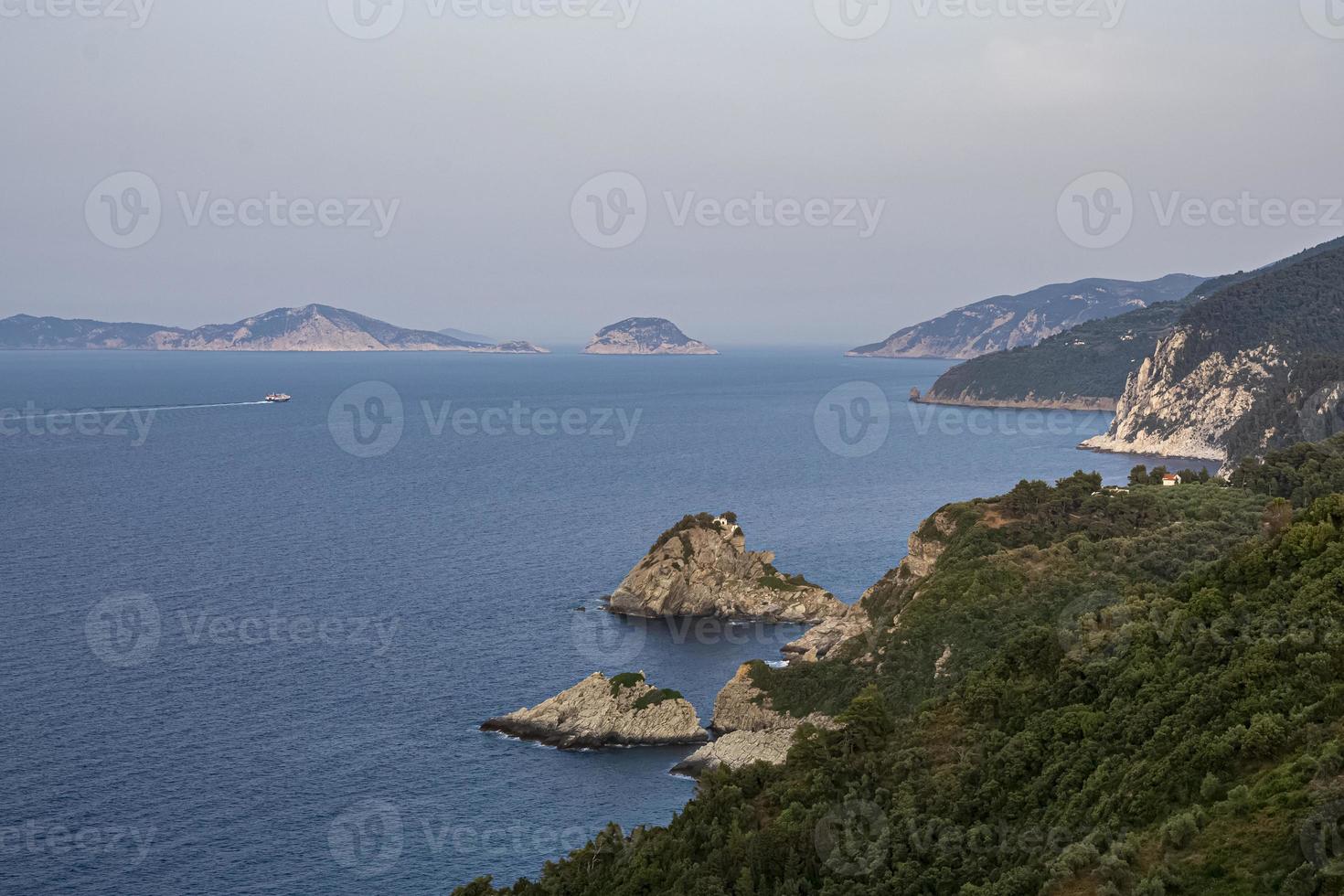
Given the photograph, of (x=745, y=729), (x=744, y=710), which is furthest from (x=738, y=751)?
(x=744, y=710)

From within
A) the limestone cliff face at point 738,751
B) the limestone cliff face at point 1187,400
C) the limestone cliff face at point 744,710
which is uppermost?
the limestone cliff face at point 1187,400

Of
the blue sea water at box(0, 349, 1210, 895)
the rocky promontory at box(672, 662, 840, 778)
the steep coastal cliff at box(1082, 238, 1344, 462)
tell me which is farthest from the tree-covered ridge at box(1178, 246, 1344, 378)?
the rocky promontory at box(672, 662, 840, 778)

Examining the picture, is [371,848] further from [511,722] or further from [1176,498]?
[1176,498]

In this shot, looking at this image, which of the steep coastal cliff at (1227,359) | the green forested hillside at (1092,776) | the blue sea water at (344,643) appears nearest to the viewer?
the green forested hillside at (1092,776)

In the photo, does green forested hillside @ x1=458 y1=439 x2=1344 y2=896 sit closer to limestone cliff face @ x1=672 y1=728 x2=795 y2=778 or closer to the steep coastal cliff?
limestone cliff face @ x1=672 y1=728 x2=795 y2=778

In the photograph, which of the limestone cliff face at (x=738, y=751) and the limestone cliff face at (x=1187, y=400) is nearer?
the limestone cliff face at (x=738, y=751)

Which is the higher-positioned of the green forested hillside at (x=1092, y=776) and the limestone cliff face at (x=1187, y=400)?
the limestone cliff face at (x=1187, y=400)

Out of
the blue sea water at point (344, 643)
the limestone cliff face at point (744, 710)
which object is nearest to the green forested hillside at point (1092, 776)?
the limestone cliff face at point (744, 710)

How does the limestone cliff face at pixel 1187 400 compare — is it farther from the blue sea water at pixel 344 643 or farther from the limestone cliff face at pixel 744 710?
the limestone cliff face at pixel 744 710
